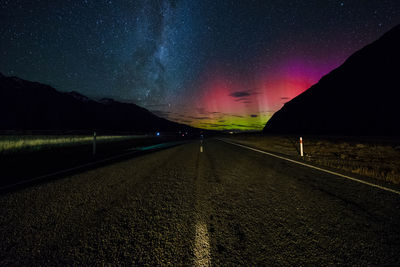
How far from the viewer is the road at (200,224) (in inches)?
63.6

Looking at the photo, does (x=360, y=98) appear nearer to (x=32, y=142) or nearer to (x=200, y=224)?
(x=200, y=224)

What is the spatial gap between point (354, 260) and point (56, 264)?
284 cm

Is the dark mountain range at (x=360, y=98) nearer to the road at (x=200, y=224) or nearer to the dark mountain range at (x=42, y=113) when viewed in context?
the road at (x=200, y=224)

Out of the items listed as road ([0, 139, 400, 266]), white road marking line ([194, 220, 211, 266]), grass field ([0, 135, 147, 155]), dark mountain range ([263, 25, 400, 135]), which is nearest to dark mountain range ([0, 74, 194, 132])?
grass field ([0, 135, 147, 155])

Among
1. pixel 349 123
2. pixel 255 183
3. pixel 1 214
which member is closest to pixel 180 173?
pixel 255 183

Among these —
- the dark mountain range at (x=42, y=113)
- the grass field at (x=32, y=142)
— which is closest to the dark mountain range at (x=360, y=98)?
the grass field at (x=32, y=142)

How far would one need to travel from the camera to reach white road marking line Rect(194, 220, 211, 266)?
5.10 feet

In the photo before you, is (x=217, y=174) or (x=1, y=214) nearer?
(x=1, y=214)

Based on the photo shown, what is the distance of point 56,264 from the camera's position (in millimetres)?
1508

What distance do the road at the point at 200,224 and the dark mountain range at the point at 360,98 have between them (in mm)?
57223

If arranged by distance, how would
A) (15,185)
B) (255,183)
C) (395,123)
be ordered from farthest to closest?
(395,123) → (255,183) → (15,185)

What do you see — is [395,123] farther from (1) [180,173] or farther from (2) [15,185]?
(2) [15,185]

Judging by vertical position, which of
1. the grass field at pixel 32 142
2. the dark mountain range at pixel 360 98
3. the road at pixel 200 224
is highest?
the dark mountain range at pixel 360 98

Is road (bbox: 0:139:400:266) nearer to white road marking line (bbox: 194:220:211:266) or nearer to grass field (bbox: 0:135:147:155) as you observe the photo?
white road marking line (bbox: 194:220:211:266)
